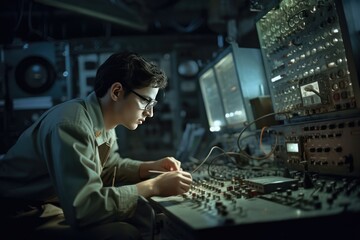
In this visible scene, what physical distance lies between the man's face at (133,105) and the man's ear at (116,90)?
3 centimetres

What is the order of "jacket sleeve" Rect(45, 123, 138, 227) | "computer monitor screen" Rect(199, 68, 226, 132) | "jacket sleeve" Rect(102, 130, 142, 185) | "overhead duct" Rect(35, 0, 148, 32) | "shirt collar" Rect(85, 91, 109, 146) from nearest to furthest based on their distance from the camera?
"jacket sleeve" Rect(45, 123, 138, 227) → "shirt collar" Rect(85, 91, 109, 146) → "jacket sleeve" Rect(102, 130, 142, 185) → "computer monitor screen" Rect(199, 68, 226, 132) → "overhead duct" Rect(35, 0, 148, 32)

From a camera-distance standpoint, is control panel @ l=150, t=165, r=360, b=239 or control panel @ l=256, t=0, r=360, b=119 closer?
control panel @ l=150, t=165, r=360, b=239

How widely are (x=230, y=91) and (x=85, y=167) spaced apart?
5.46ft

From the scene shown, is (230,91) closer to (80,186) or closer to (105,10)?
(80,186)

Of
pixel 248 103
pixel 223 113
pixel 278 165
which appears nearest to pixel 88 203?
pixel 278 165

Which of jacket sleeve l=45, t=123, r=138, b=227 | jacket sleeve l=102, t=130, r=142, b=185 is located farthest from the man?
jacket sleeve l=102, t=130, r=142, b=185

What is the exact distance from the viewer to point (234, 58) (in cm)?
229

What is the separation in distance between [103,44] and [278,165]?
137 inches

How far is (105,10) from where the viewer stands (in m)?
3.72

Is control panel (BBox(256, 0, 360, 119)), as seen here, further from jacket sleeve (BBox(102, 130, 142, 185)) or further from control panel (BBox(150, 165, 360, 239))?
jacket sleeve (BBox(102, 130, 142, 185))

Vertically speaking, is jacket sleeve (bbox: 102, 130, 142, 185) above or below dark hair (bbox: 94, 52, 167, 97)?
below

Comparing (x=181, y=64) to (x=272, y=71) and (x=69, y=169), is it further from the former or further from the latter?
(x=69, y=169)

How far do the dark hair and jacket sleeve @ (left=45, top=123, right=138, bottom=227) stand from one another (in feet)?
1.24

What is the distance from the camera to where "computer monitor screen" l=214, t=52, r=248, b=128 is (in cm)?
241
